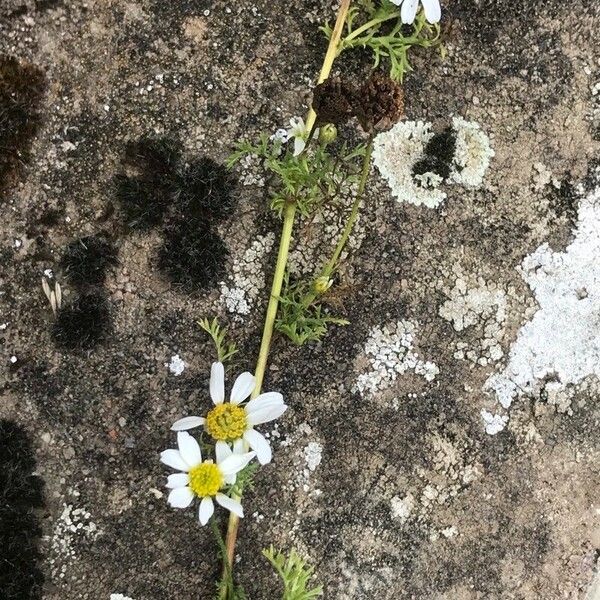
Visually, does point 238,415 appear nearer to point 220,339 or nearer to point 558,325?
point 220,339

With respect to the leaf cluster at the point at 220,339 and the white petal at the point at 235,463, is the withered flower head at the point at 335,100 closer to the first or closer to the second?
the leaf cluster at the point at 220,339

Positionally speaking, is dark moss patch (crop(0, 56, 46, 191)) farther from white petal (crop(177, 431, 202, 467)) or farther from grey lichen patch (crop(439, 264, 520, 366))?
grey lichen patch (crop(439, 264, 520, 366))

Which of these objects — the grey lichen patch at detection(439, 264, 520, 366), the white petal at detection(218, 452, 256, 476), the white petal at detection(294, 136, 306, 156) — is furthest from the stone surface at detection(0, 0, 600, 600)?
the white petal at detection(218, 452, 256, 476)

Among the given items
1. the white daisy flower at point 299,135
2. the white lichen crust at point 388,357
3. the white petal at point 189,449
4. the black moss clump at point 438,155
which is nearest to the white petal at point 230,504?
the white petal at point 189,449

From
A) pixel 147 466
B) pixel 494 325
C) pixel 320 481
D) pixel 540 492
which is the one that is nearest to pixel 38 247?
pixel 147 466

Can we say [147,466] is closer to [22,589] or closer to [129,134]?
[22,589]
